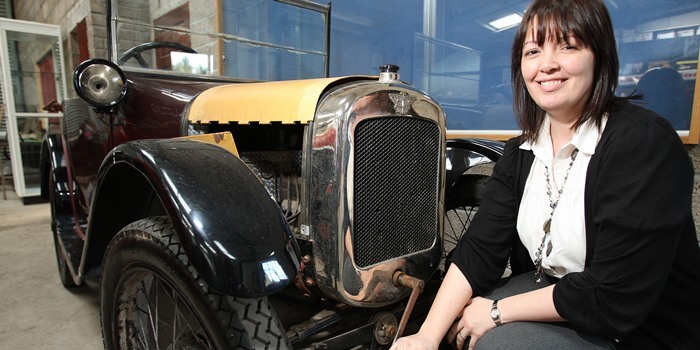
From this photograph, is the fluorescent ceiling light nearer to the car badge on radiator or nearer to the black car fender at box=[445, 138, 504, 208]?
the black car fender at box=[445, 138, 504, 208]

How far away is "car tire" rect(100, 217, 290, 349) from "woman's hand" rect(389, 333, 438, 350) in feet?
0.85

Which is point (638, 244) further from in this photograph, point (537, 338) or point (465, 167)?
point (465, 167)

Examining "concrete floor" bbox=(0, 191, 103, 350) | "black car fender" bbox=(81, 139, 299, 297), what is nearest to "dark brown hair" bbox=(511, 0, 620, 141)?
"black car fender" bbox=(81, 139, 299, 297)

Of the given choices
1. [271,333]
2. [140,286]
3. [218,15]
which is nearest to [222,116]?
[140,286]

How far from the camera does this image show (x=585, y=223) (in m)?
0.89

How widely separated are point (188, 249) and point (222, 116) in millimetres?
586

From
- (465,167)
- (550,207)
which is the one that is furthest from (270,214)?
(465,167)

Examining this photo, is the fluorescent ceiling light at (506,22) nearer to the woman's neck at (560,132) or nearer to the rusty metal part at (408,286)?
the woman's neck at (560,132)

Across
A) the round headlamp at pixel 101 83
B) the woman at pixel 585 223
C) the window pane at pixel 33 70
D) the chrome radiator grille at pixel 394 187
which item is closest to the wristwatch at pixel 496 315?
the woman at pixel 585 223

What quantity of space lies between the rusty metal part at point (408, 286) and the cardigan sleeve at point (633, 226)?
350 millimetres

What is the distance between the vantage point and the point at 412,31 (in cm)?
266

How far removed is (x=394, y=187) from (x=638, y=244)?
571 mm

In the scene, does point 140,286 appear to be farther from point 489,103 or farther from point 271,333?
point 489,103

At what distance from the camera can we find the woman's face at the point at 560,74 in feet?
2.85
